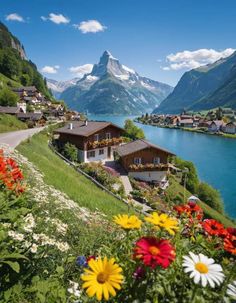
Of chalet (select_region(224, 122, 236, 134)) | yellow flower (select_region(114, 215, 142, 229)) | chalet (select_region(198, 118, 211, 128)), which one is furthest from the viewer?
chalet (select_region(198, 118, 211, 128))

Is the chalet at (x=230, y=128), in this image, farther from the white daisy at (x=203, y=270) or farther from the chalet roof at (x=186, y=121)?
the white daisy at (x=203, y=270)

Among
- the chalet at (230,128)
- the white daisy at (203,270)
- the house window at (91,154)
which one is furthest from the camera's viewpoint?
the chalet at (230,128)

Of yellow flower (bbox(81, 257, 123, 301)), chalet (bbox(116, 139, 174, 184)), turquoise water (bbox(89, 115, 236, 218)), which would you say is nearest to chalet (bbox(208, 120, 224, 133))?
turquoise water (bbox(89, 115, 236, 218))

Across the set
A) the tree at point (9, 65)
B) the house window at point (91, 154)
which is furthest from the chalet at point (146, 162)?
the tree at point (9, 65)

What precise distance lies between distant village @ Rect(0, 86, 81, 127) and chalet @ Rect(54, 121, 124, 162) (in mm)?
23144

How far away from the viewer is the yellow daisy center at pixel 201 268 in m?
2.78

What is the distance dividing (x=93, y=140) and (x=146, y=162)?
877 cm

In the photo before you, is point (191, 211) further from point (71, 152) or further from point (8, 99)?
point (8, 99)

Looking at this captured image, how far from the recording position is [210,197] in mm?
44406

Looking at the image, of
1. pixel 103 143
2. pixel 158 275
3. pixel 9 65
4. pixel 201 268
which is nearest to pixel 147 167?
pixel 103 143

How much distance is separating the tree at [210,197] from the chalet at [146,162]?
6778 mm

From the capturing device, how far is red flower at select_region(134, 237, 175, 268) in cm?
271

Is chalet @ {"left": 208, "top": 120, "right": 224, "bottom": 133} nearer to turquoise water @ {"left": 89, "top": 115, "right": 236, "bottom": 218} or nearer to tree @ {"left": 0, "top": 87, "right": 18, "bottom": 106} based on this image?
turquoise water @ {"left": 89, "top": 115, "right": 236, "bottom": 218}

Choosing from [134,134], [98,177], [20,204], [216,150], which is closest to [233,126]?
[216,150]
